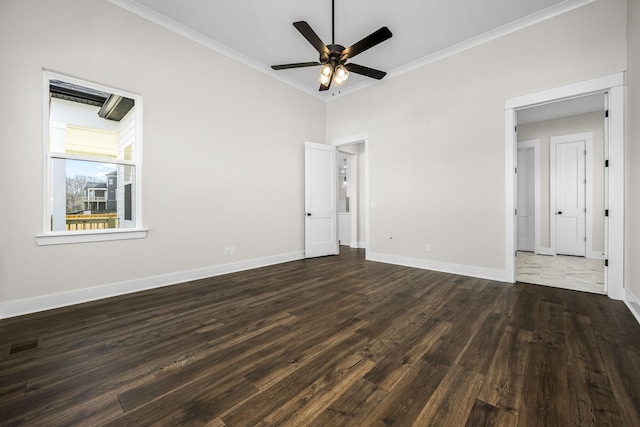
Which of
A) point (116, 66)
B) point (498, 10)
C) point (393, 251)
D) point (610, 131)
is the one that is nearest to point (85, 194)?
point (116, 66)

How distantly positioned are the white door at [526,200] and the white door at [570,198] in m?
0.50

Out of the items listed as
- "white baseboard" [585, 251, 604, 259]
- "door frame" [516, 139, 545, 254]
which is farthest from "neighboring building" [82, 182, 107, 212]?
"white baseboard" [585, 251, 604, 259]

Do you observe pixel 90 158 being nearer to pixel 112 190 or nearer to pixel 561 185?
pixel 112 190

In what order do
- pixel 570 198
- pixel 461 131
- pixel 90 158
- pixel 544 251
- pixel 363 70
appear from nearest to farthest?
pixel 90 158 < pixel 363 70 < pixel 461 131 < pixel 570 198 < pixel 544 251

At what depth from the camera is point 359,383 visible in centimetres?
156

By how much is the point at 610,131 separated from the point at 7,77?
6462 millimetres

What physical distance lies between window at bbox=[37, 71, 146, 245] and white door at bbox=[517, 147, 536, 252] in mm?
8171

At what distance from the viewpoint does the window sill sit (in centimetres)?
272

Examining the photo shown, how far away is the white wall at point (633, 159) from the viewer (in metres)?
2.52

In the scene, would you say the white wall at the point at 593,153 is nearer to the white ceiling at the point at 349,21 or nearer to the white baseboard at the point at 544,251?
the white baseboard at the point at 544,251

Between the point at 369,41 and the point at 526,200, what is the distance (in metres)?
6.29

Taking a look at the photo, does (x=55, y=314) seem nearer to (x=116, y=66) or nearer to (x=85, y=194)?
(x=85, y=194)

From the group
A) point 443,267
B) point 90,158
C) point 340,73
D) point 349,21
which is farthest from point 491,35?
point 90,158

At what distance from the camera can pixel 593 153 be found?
553cm
